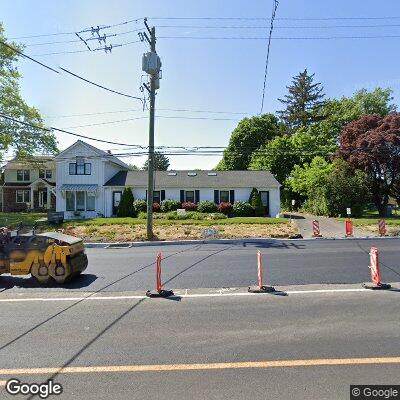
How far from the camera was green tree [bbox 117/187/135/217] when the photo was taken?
34037 millimetres

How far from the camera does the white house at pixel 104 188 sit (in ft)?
117

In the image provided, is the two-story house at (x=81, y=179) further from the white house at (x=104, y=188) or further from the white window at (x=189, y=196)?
the white window at (x=189, y=196)

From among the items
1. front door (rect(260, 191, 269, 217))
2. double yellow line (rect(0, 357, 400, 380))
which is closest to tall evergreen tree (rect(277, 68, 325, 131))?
front door (rect(260, 191, 269, 217))

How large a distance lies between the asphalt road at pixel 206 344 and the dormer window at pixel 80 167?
2843cm

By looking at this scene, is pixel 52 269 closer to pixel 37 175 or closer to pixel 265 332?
pixel 265 332

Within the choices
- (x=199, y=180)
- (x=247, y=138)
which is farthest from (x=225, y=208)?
(x=247, y=138)

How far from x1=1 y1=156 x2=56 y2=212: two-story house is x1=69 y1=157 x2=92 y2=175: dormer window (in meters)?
10.6

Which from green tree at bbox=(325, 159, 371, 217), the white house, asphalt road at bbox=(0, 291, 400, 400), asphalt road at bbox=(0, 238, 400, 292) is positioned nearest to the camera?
asphalt road at bbox=(0, 291, 400, 400)

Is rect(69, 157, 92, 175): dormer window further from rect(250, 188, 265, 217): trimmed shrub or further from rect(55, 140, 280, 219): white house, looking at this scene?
rect(250, 188, 265, 217): trimmed shrub

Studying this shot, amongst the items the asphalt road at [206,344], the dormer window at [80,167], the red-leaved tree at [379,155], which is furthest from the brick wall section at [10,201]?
the asphalt road at [206,344]

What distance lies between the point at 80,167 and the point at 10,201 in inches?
649

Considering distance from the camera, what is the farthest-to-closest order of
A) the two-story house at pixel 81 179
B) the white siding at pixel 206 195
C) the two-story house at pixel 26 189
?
the two-story house at pixel 26 189, the two-story house at pixel 81 179, the white siding at pixel 206 195

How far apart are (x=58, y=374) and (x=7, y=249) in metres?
6.92

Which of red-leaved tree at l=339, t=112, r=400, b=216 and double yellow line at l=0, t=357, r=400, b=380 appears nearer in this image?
double yellow line at l=0, t=357, r=400, b=380
